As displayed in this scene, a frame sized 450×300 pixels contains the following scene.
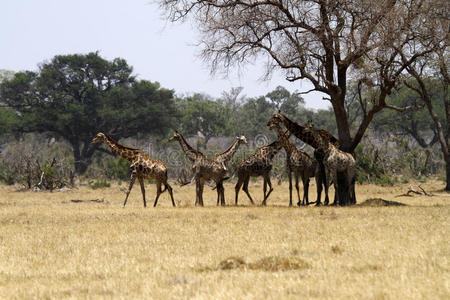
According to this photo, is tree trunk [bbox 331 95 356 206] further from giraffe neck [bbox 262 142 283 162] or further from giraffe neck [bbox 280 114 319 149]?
giraffe neck [bbox 262 142 283 162]

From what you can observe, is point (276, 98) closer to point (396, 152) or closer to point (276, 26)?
point (396, 152)

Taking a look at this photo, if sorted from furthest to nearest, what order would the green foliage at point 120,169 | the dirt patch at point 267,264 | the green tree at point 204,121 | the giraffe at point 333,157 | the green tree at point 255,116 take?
the green tree at point 255,116
the green tree at point 204,121
the green foliage at point 120,169
the giraffe at point 333,157
the dirt patch at point 267,264

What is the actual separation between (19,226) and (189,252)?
5.39 m

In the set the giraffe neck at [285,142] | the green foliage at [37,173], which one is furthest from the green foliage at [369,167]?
the green foliage at [37,173]

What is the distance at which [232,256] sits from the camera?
7676mm

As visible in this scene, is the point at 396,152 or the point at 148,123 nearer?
the point at 396,152

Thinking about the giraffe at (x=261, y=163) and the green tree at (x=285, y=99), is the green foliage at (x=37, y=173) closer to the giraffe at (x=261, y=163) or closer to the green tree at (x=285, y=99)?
the giraffe at (x=261, y=163)

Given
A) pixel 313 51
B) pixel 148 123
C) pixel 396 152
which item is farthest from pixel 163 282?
pixel 148 123

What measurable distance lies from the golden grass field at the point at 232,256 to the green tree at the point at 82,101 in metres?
33.0

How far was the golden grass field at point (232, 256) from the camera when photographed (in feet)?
20.0

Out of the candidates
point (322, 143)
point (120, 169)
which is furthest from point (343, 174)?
point (120, 169)

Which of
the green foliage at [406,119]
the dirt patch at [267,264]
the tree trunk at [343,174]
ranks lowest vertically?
the dirt patch at [267,264]

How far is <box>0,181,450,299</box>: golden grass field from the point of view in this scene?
6.10m

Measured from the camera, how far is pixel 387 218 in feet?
39.4
